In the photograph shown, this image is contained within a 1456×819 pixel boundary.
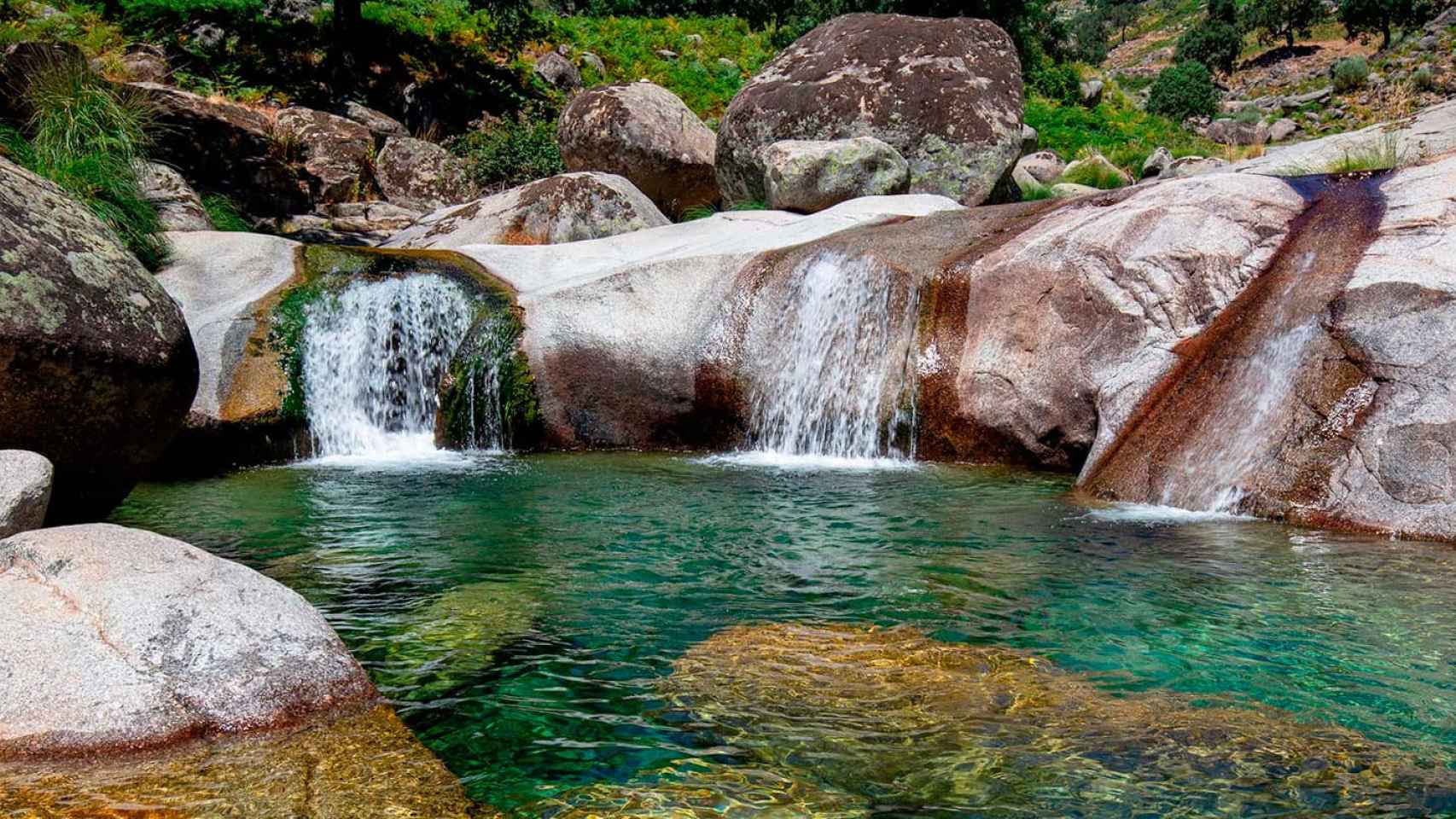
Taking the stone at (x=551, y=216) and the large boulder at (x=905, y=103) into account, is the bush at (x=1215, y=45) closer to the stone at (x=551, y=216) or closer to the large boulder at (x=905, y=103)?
the large boulder at (x=905, y=103)

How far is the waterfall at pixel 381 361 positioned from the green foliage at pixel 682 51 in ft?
49.3

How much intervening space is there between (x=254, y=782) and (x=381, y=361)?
8.16 metres

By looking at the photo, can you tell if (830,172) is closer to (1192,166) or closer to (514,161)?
(514,161)

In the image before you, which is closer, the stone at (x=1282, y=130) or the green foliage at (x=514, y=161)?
the green foliage at (x=514, y=161)

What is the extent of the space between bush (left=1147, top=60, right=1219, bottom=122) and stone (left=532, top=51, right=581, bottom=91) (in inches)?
1062

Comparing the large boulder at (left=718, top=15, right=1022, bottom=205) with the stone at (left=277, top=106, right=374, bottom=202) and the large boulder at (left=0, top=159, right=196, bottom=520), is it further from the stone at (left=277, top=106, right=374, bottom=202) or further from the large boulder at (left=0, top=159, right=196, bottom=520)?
the large boulder at (left=0, top=159, right=196, bottom=520)

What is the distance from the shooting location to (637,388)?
10.5 m

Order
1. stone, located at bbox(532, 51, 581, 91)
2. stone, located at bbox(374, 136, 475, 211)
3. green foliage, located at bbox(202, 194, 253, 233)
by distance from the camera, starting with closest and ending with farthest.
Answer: green foliage, located at bbox(202, 194, 253, 233), stone, located at bbox(374, 136, 475, 211), stone, located at bbox(532, 51, 581, 91)

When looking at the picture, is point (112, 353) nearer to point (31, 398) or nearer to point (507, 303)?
point (31, 398)

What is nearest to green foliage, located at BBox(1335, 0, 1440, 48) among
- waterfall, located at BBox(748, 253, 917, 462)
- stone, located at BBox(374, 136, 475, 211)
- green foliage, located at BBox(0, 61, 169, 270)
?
stone, located at BBox(374, 136, 475, 211)

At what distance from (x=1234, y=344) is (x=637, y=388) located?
5.20 m

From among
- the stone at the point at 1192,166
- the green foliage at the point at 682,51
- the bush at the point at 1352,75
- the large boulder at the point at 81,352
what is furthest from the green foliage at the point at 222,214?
the bush at the point at 1352,75

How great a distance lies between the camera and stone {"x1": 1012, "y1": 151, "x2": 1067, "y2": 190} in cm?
2048

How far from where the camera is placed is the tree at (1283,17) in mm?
54938
